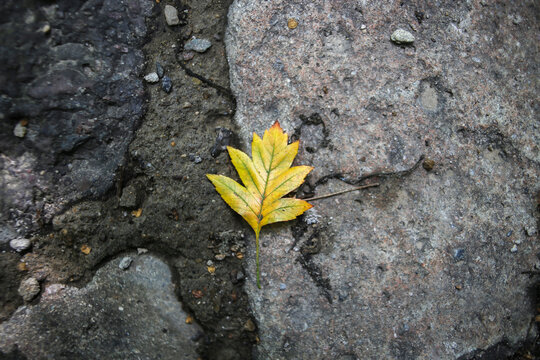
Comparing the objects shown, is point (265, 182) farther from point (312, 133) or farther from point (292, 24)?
point (292, 24)

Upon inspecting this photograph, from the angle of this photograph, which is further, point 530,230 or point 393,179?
point 530,230

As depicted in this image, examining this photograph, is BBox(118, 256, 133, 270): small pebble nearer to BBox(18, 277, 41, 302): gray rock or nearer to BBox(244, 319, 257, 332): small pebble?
BBox(18, 277, 41, 302): gray rock

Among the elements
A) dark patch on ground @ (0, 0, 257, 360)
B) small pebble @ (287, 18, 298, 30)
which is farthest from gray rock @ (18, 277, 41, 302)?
small pebble @ (287, 18, 298, 30)

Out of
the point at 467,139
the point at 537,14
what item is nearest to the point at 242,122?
the point at 467,139

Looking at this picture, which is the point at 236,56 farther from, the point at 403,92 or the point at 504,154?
the point at 504,154

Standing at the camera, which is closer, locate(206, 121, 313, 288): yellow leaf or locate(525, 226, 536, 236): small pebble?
locate(206, 121, 313, 288): yellow leaf

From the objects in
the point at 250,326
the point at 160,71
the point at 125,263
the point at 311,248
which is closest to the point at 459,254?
the point at 311,248

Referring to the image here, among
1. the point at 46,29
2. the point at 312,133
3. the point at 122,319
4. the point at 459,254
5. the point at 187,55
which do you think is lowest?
the point at 122,319
